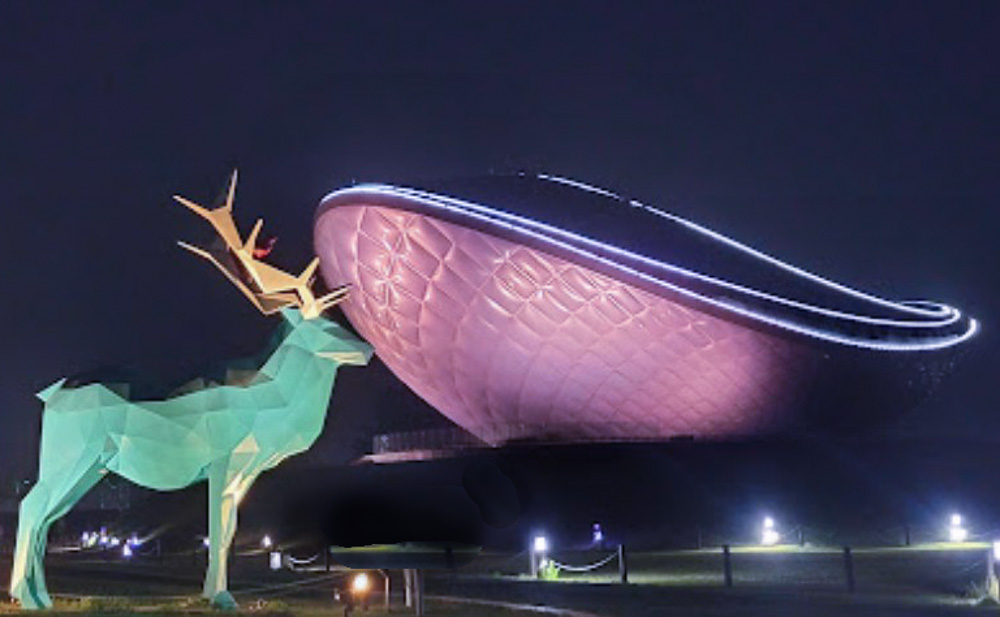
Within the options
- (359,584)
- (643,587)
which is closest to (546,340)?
(643,587)

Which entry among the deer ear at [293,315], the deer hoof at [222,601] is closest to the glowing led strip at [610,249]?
the deer ear at [293,315]

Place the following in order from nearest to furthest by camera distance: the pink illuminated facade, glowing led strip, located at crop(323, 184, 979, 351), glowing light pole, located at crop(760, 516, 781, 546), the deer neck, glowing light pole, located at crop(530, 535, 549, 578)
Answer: the deer neck
glowing light pole, located at crop(530, 535, 549, 578)
glowing light pole, located at crop(760, 516, 781, 546)
glowing led strip, located at crop(323, 184, 979, 351)
the pink illuminated facade

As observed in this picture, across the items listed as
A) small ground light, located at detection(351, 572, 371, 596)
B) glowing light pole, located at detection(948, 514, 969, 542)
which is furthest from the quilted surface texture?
small ground light, located at detection(351, 572, 371, 596)

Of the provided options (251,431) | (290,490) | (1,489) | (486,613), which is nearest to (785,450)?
(290,490)

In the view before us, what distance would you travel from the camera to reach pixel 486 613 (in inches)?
492

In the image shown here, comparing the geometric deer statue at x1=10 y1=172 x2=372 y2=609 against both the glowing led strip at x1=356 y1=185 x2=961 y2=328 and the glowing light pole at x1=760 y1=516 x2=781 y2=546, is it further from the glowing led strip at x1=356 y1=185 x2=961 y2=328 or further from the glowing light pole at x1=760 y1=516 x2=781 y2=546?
the glowing led strip at x1=356 y1=185 x2=961 y2=328

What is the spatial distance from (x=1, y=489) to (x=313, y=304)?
66860 millimetres

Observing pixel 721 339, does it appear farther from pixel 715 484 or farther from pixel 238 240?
pixel 238 240

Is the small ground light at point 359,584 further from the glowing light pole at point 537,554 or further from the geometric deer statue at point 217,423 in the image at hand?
the glowing light pole at point 537,554

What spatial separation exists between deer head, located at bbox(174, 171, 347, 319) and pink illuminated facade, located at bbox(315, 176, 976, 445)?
18154 mm

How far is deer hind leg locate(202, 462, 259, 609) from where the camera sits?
38.4 ft

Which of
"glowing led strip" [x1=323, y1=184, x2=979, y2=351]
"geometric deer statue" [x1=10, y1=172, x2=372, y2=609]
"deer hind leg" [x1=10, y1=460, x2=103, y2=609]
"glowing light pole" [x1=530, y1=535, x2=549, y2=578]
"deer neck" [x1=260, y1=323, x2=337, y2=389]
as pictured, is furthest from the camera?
"glowing led strip" [x1=323, y1=184, x2=979, y2=351]

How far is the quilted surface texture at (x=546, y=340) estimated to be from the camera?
104ft

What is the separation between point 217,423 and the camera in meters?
11.8
